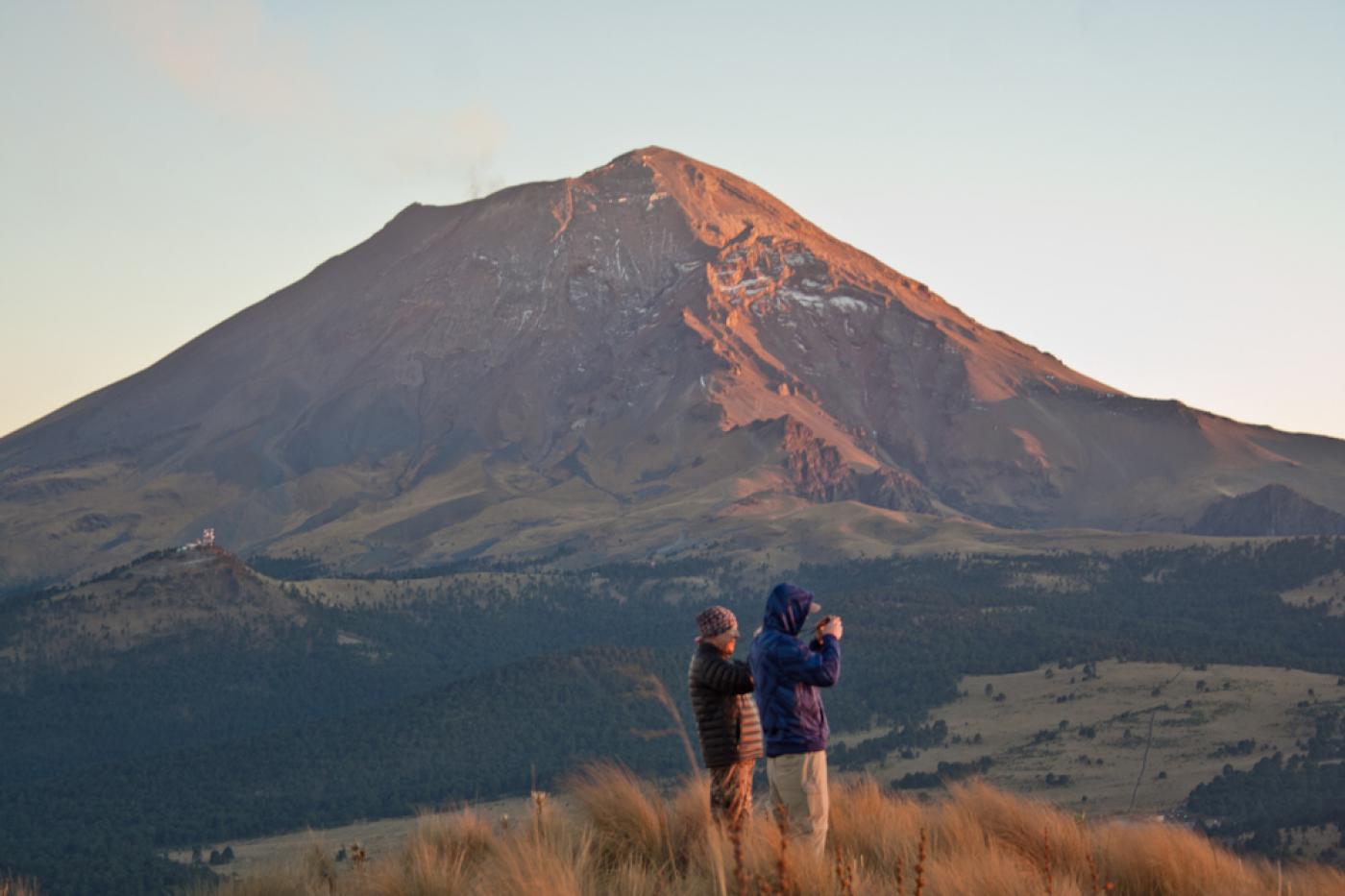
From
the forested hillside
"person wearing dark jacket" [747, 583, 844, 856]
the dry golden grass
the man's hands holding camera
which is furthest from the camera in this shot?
the forested hillside

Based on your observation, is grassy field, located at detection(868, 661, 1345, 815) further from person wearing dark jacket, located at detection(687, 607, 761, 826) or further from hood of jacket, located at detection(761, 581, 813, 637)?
hood of jacket, located at detection(761, 581, 813, 637)

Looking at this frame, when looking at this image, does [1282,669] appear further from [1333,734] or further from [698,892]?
[698,892]

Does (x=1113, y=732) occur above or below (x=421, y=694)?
below

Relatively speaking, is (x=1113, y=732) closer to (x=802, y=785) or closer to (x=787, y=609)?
(x=802, y=785)

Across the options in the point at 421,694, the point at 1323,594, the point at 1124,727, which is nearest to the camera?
the point at 1124,727

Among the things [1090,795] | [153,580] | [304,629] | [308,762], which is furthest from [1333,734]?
[153,580]

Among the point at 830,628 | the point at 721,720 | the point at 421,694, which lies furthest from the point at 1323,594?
the point at 830,628

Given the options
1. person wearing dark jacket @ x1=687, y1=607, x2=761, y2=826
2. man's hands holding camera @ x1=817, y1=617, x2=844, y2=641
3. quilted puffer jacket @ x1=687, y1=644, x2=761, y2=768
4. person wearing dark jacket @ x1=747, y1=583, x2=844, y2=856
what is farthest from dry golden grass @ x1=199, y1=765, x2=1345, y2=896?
man's hands holding camera @ x1=817, y1=617, x2=844, y2=641

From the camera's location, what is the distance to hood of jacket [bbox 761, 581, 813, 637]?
13.7 meters

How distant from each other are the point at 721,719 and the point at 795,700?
0.77 m

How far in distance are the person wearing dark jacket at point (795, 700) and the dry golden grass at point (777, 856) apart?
38cm

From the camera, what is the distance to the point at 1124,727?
366 feet

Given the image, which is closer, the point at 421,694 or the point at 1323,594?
the point at 421,694

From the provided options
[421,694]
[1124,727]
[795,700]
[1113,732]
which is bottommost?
[1113,732]
